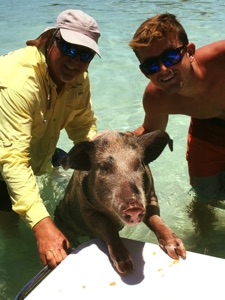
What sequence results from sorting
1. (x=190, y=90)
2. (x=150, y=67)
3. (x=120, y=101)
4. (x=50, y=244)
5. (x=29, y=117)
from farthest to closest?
(x=120, y=101) → (x=190, y=90) → (x=150, y=67) → (x=29, y=117) → (x=50, y=244)

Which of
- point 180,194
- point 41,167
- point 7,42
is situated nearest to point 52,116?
point 41,167

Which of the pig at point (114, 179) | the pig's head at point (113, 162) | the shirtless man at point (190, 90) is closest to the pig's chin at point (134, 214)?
the pig at point (114, 179)

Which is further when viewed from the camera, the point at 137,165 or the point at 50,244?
the point at 137,165

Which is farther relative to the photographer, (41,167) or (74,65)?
(41,167)

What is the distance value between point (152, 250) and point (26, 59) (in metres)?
1.67

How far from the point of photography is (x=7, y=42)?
11.4 metres

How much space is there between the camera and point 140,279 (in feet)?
7.72

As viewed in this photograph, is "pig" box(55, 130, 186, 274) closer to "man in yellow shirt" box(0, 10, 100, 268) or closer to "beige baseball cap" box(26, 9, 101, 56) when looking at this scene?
"man in yellow shirt" box(0, 10, 100, 268)

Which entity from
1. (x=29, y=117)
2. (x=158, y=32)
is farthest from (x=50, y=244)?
(x=158, y=32)

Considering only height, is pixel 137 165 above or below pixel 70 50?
below

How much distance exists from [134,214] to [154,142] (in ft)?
2.77

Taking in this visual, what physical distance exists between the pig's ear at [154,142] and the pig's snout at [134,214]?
788 millimetres

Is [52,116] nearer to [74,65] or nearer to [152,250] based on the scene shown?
[74,65]

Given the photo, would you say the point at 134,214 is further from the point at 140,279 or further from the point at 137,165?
the point at 137,165
